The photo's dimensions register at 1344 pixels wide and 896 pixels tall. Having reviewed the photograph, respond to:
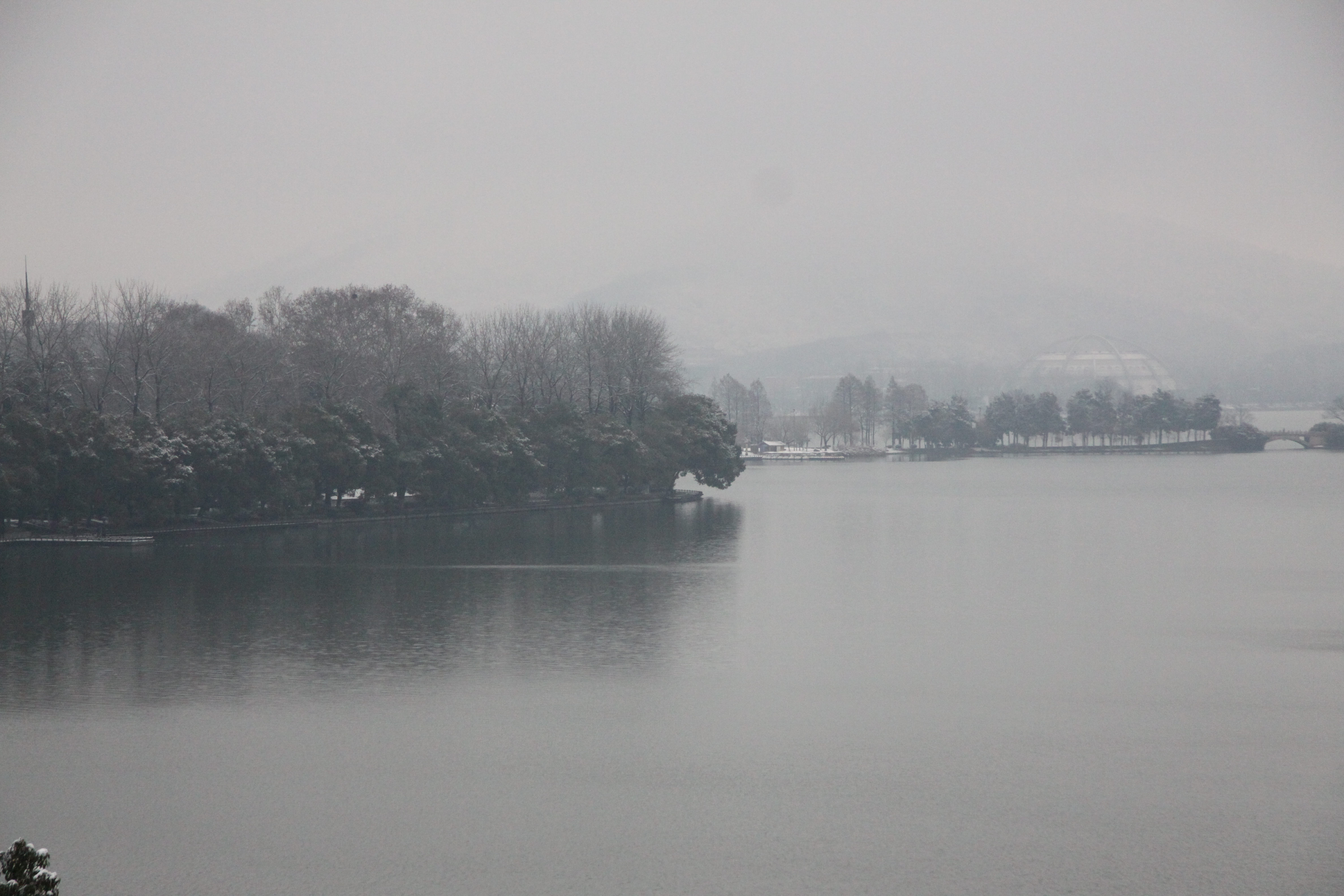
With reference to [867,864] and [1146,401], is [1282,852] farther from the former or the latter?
[1146,401]

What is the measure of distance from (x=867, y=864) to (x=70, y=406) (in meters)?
41.6

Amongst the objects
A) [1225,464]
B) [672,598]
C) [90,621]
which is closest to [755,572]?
[672,598]

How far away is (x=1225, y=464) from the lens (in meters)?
104

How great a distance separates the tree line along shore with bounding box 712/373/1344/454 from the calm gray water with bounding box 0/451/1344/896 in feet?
340

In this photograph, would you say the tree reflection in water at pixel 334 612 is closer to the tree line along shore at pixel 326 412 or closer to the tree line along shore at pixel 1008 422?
the tree line along shore at pixel 326 412

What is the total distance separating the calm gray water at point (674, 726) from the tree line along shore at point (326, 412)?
18.5 ft

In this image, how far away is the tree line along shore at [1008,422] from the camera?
A: 136 metres

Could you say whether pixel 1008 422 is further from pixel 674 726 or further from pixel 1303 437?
pixel 674 726

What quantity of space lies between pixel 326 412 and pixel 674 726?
1363 inches

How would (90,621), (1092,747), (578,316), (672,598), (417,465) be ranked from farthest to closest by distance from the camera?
(578,316)
(417,465)
(672,598)
(90,621)
(1092,747)

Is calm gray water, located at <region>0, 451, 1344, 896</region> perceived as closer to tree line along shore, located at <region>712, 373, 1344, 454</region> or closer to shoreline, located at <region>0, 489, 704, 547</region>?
shoreline, located at <region>0, 489, 704, 547</region>

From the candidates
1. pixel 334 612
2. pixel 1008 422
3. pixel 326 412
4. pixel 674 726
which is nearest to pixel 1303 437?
pixel 1008 422

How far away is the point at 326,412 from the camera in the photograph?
160 feet

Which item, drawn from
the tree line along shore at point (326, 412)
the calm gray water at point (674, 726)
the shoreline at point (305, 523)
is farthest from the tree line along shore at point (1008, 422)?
the calm gray water at point (674, 726)
